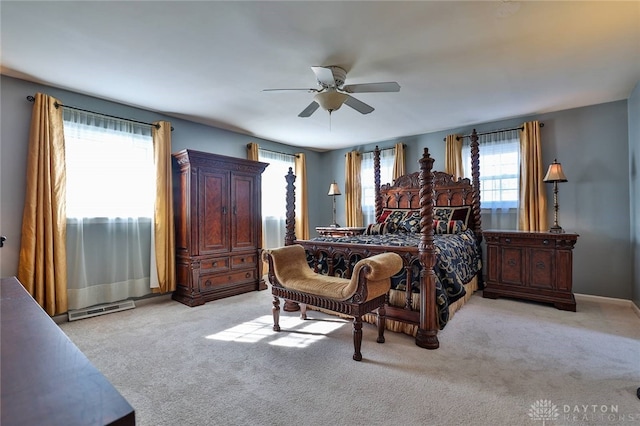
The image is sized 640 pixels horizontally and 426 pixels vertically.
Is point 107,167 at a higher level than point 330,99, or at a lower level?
lower

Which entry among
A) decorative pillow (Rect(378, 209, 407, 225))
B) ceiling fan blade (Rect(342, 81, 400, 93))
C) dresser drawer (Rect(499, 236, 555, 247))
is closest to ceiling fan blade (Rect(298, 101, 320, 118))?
ceiling fan blade (Rect(342, 81, 400, 93))

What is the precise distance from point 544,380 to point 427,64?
263 cm

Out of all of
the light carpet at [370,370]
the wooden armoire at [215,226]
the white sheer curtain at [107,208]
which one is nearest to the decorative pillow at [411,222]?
the light carpet at [370,370]

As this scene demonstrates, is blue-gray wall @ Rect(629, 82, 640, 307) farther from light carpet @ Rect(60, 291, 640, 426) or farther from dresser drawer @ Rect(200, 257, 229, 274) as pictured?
dresser drawer @ Rect(200, 257, 229, 274)

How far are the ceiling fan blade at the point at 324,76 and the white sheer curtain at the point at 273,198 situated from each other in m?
2.86

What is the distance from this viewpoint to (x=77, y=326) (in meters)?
3.09

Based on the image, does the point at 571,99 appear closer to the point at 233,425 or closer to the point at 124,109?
the point at 233,425

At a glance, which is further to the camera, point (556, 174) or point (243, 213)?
point (243, 213)

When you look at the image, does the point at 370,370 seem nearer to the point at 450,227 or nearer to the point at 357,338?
the point at 357,338

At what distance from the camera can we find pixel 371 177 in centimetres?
576

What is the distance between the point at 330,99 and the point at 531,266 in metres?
3.13

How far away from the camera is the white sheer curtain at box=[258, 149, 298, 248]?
5.44m

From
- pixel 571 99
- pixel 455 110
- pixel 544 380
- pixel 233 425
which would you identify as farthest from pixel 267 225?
pixel 571 99

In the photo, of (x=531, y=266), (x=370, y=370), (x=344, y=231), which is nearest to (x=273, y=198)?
(x=344, y=231)
